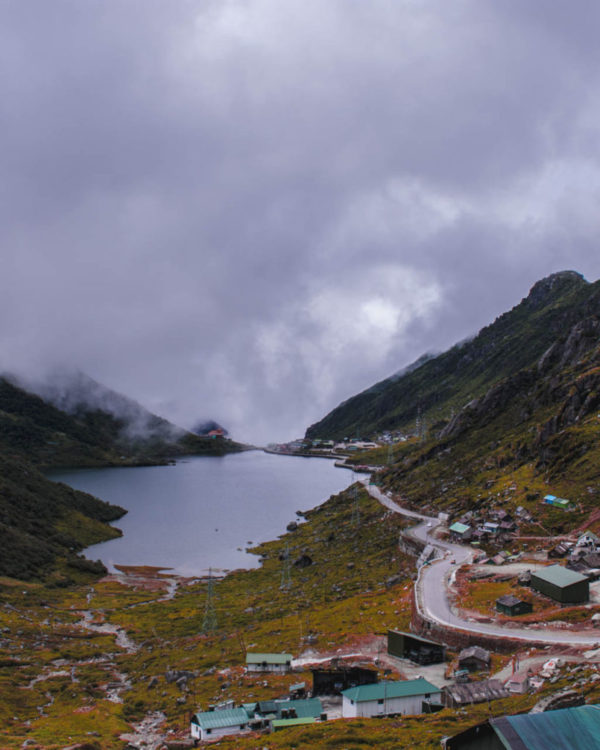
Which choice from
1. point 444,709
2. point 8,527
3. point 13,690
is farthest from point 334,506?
point 444,709

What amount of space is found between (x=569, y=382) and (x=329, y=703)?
4896 inches

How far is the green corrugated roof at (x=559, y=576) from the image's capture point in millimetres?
55956

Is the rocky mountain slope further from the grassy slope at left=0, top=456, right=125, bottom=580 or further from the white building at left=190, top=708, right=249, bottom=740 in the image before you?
the grassy slope at left=0, top=456, right=125, bottom=580

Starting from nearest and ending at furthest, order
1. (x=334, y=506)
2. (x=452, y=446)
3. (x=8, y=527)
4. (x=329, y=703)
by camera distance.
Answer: (x=329, y=703), (x=8, y=527), (x=452, y=446), (x=334, y=506)

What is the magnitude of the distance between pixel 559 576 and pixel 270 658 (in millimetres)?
31605

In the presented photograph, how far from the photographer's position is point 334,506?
194250 millimetres

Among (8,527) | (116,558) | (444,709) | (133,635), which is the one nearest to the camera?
(444,709)

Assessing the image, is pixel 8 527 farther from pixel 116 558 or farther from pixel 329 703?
pixel 329 703

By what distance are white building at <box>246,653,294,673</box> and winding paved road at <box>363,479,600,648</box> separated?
15540 millimetres

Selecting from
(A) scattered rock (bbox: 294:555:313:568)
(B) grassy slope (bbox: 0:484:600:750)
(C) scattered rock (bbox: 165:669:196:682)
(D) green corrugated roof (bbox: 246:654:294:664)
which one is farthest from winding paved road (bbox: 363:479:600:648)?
(A) scattered rock (bbox: 294:555:313:568)

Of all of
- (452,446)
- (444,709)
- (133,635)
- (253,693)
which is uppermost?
(452,446)

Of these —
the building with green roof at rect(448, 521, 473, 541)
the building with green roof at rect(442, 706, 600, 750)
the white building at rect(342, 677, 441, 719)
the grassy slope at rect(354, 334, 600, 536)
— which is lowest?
the white building at rect(342, 677, 441, 719)

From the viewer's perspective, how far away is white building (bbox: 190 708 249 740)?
1737 inches

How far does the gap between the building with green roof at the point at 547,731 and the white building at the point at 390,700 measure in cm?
2050
